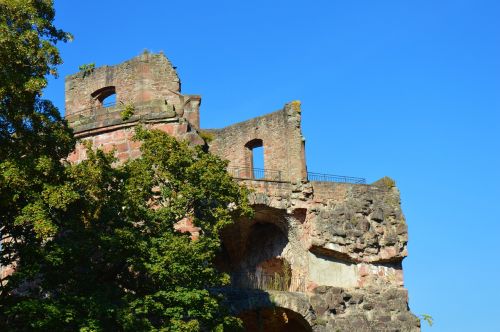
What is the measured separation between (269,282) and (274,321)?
1.41 m

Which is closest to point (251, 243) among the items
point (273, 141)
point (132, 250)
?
point (273, 141)

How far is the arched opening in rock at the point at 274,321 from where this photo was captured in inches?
1054

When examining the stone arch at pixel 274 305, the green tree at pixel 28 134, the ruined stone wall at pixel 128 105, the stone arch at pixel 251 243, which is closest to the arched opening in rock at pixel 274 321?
the stone arch at pixel 274 305

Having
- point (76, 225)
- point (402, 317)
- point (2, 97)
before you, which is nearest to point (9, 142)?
point (2, 97)

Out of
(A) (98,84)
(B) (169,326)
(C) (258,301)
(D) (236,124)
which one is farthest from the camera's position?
(D) (236,124)

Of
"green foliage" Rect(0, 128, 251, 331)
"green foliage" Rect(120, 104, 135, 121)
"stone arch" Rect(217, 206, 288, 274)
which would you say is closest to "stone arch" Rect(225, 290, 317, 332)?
"stone arch" Rect(217, 206, 288, 274)

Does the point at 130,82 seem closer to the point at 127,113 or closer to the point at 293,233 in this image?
the point at 127,113

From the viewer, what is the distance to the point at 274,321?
28.0 m

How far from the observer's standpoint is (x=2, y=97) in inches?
630

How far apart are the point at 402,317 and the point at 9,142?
54.7 ft

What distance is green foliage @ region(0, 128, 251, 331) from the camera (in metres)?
16.0

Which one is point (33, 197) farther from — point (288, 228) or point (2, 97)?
point (288, 228)

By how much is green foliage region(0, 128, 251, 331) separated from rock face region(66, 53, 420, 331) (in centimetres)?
603

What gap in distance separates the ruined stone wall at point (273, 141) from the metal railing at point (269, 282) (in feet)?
11.8
